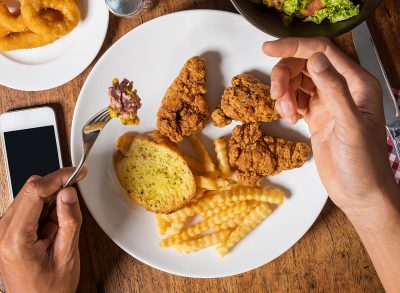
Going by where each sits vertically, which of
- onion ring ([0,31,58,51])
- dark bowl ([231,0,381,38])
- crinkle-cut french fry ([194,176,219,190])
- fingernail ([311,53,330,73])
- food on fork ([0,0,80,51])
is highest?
fingernail ([311,53,330,73])

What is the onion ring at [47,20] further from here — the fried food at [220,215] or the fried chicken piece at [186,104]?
the fried food at [220,215]

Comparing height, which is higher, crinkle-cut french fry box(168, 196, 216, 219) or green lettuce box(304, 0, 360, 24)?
green lettuce box(304, 0, 360, 24)

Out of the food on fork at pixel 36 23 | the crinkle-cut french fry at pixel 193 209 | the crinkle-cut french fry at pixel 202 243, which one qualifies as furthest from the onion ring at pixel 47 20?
the crinkle-cut french fry at pixel 202 243

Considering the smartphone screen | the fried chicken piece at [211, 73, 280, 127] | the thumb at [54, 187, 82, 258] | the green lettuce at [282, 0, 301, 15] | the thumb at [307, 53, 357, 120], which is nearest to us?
the thumb at [307, 53, 357, 120]

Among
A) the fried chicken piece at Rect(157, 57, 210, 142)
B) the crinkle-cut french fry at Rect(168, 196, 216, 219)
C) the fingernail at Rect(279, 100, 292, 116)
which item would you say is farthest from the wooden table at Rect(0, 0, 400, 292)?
the fingernail at Rect(279, 100, 292, 116)

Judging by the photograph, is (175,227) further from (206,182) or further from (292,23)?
(292,23)

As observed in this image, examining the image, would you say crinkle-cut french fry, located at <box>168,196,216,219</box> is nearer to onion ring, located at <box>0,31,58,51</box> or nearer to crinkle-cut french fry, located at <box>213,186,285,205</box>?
crinkle-cut french fry, located at <box>213,186,285,205</box>

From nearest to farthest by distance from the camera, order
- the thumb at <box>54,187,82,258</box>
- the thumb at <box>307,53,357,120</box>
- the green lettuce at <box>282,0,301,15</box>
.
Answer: the thumb at <box>307,53,357,120</box>, the green lettuce at <box>282,0,301,15</box>, the thumb at <box>54,187,82,258</box>
